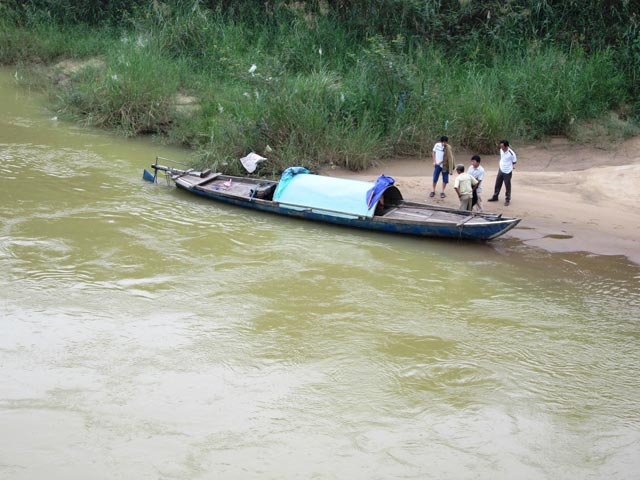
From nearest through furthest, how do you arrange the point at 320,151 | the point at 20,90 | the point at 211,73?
the point at 320,151
the point at 211,73
the point at 20,90

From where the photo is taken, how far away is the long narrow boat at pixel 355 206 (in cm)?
1083

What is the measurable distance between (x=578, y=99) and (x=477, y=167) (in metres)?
5.43

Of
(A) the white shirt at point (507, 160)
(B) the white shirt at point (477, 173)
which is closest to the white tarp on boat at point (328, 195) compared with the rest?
(B) the white shirt at point (477, 173)

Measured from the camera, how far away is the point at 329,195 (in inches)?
456

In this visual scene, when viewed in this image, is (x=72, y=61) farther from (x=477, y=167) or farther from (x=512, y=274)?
(x=512, y=274)

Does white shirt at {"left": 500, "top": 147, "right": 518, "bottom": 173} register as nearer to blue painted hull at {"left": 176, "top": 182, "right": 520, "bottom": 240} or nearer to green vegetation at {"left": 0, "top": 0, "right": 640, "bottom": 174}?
blue painted hull at {"left": 176, "top": 182, "right": 520, "bottom": 240}

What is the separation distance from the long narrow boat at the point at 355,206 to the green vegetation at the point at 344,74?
152 cm

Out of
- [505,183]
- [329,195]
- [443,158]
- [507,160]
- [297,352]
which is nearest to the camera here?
[297,352]

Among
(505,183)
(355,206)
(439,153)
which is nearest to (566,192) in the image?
(505,183)

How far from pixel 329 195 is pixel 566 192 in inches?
168

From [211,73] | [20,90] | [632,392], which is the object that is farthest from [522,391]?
[20,90]

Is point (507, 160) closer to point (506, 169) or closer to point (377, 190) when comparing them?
point (506, 169)

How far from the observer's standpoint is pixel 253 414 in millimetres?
6883

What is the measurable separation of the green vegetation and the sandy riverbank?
1.71 feet
